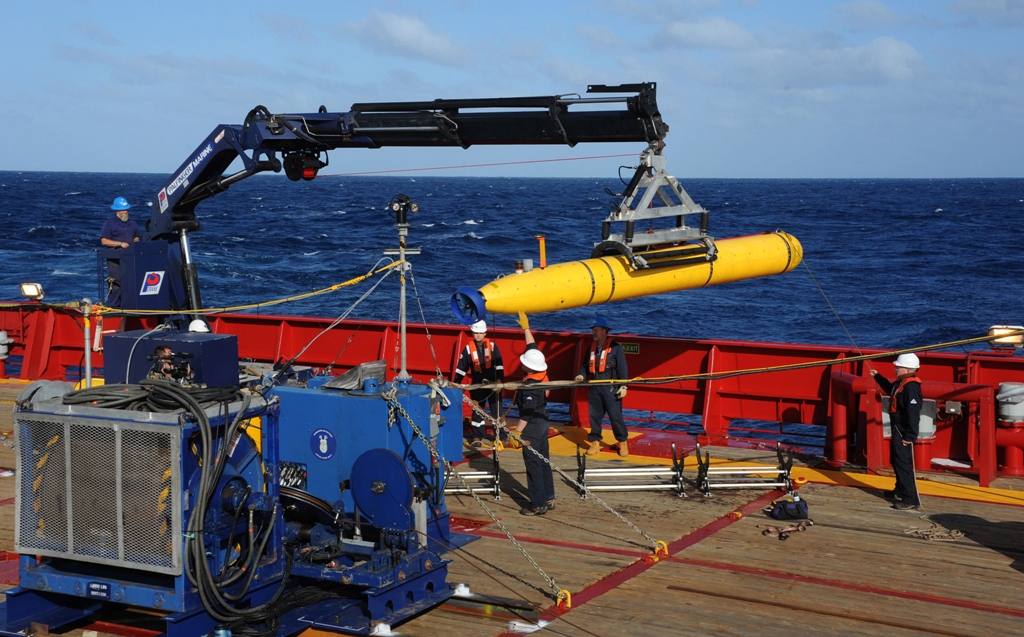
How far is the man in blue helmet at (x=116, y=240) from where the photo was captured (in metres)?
14.8

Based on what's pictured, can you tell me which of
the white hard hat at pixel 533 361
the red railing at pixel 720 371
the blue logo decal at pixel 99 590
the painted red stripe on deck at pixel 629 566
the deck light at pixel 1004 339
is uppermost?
the deck light at pixel 1004 339

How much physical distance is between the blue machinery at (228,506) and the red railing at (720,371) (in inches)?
121

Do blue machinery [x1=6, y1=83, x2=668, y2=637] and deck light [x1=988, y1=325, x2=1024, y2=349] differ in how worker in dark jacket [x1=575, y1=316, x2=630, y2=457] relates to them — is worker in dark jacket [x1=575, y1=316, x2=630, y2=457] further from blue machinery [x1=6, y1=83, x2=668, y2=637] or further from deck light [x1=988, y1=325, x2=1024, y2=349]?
deck light [x1=988, y1=325, x2=1024, y2=349]

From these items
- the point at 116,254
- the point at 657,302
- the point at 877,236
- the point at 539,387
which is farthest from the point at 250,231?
the point at 539,387

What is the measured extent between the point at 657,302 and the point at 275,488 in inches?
1347

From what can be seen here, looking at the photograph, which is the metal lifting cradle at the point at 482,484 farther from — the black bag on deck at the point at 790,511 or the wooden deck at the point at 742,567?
the black bag on deck at the point at 790,511

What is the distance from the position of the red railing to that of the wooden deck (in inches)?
41.9

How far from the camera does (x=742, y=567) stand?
9484 mm

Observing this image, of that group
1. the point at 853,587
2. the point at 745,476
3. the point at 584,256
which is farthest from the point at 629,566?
the point at 584,256

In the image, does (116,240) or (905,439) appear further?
(116,240)

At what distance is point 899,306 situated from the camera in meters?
41.7

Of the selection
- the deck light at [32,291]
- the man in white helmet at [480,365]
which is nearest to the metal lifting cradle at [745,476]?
the man in white helmet at [480,365]

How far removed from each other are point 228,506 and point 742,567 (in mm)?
4642

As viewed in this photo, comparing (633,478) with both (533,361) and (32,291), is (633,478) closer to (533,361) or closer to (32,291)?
(533,361)
